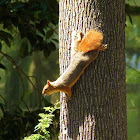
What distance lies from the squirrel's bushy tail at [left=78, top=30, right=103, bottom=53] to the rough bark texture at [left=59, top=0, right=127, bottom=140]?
37mm

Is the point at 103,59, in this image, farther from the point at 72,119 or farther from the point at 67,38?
the point at 72,119

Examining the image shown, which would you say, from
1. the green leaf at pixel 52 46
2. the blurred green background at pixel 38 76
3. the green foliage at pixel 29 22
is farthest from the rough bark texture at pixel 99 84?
the blurred green background at pixel 38 76

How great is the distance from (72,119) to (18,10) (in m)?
1.81

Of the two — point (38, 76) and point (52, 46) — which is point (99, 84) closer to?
point (52, 46)

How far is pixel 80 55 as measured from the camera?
72.8 inches

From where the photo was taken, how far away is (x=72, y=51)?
A: 189cm

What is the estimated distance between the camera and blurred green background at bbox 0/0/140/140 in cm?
375

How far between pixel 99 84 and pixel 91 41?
248mm

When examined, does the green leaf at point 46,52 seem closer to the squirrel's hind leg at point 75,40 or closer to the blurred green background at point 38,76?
the blurred green background at point 38,76

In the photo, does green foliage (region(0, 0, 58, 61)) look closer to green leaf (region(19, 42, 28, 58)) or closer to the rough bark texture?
green leaf (region(19, 42, 28, 58))

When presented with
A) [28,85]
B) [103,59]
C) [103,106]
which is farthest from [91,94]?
[28,85]

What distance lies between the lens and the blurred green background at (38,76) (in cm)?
375

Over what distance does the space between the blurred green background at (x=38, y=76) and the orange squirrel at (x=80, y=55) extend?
182cm

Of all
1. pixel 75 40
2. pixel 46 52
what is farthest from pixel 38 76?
pixel 75 40
